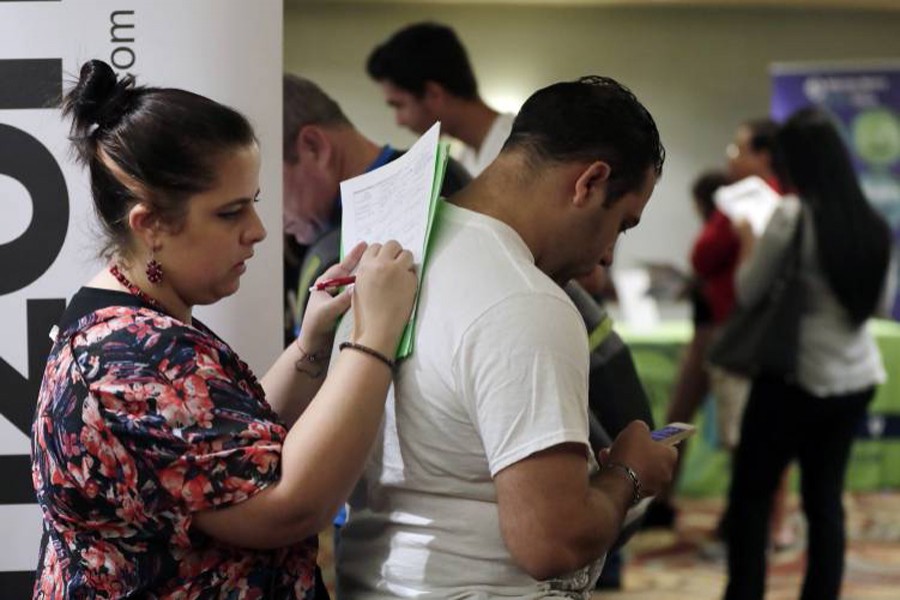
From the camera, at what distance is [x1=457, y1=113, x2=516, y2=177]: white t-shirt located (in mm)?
2930

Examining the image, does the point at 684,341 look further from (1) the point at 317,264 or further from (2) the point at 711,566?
(1) the point at 317,264

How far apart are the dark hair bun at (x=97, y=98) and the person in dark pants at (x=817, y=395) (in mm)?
2563

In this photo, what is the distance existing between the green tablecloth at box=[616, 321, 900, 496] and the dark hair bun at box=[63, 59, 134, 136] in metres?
4.66

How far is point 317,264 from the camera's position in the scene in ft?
7.42

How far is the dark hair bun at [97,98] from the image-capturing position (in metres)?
1.41

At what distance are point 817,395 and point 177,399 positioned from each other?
8.92 ft

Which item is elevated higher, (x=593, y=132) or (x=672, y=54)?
(x=672, y=54)

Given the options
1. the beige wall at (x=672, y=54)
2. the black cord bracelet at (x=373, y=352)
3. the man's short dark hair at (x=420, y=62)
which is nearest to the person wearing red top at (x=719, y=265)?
the man's short dark hair at (x=420, y=62)

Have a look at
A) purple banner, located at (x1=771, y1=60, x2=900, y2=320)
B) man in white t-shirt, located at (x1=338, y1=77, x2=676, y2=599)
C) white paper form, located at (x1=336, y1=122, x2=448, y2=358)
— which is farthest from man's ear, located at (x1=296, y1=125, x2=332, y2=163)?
purple banner, located at (x1=771, y1=60, x2=900, y2=320)

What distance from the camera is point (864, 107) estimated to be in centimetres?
755

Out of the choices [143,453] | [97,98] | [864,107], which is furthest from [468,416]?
[864,107]

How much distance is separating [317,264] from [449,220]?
32.4 inches

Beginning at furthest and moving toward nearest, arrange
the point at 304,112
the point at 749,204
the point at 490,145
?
the point at 749,204 < the point at 490,145 < the point at 304,112

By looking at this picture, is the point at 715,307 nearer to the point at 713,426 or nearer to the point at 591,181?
the point at 713,426
